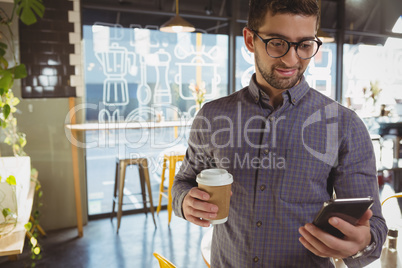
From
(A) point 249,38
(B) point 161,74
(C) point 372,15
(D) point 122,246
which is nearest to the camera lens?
(A) point 249,38

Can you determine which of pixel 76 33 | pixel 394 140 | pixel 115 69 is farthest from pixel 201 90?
pixel 394 140

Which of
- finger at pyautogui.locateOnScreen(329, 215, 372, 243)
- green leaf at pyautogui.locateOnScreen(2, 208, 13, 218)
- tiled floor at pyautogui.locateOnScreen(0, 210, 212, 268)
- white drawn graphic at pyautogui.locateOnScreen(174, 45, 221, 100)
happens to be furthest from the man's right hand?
white drawn graphic at pyautogui.locateOnScreen(174, 45, 221, 100)

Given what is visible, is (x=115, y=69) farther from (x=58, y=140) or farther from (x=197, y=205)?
(x=197, y=205)

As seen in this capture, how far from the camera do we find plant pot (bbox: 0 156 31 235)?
6.68 ft

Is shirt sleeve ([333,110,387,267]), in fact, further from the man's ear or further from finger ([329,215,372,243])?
the man's ear

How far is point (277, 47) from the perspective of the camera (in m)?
1.13

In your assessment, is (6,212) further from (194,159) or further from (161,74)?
(161,74)

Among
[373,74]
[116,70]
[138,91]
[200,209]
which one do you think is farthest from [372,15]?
[200,209]

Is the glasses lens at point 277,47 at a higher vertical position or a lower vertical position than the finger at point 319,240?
higher

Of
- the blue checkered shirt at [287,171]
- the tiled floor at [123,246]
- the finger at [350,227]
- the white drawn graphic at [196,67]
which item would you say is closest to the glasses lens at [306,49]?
the blue checkered shirt at [287,171]

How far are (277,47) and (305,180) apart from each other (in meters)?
0.42

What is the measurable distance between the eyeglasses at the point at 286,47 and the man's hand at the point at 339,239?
502mm

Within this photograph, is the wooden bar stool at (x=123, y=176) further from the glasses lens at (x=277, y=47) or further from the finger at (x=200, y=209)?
the glasses lens at (x=277, y=47)

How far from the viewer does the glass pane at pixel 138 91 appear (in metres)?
4.42
